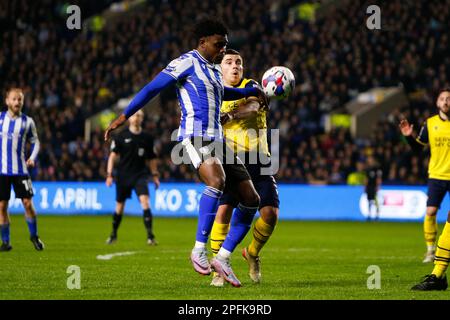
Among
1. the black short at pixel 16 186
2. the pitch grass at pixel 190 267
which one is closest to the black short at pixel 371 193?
the pitch grass at pixel 190 267

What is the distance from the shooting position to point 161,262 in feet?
36.7

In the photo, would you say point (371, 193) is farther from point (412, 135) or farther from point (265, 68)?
point (412, 135)

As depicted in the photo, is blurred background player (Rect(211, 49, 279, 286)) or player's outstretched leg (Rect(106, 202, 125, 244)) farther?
player's outstretched leg (Rect(106, 202, 125, 244))

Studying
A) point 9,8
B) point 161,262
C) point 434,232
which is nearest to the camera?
point 161,262

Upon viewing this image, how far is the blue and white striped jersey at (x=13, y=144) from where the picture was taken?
13.0m

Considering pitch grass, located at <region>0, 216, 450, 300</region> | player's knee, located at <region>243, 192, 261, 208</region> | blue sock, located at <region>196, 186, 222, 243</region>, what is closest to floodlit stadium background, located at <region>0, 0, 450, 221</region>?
pitch grass, located at <region>0, 216, 450, 300</region>

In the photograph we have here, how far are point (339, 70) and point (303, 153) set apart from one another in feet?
13.5

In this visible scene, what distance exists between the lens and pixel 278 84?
9.05 metres

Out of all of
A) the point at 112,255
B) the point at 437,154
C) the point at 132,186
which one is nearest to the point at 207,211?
the point at 112,255

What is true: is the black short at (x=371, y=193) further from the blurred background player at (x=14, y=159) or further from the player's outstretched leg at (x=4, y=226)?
the player's outstretched leg at (x=4, y=226)

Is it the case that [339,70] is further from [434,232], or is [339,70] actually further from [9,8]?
[434,232]

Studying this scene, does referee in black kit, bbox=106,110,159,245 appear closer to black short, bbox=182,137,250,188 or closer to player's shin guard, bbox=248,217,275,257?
player's shin guard, bbox=248,217,275,257

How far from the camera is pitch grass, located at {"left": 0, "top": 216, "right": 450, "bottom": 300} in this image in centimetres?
768
